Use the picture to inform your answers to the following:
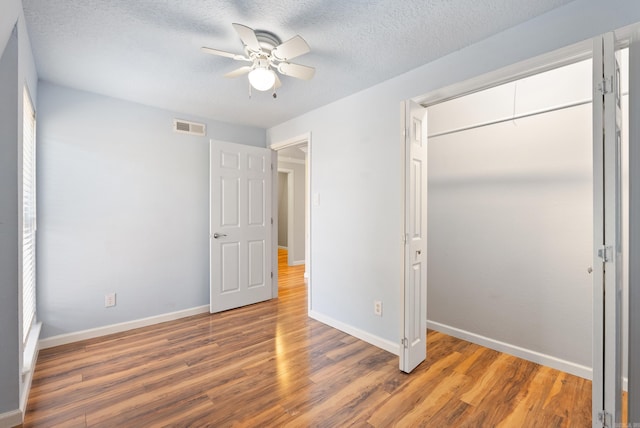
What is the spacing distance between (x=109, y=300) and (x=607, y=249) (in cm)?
389

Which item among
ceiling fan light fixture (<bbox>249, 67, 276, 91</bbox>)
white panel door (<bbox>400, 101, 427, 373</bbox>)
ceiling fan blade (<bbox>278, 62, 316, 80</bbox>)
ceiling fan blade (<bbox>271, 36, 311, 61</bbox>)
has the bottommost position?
white panel door (<bbox>400, 101, 427, 373</bbox>)

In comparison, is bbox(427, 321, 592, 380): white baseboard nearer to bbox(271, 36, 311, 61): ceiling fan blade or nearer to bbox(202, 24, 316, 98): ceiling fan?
bbox(202, 24, 316, 98): ceiling fan

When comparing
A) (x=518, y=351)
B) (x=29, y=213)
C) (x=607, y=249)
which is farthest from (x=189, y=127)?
(x=518, y=351)

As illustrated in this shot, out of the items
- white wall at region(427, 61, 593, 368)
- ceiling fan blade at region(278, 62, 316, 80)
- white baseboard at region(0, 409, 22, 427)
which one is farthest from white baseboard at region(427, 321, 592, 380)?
white baseboard at region(0, 409, 22, 427)

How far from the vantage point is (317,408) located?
1.83 metres

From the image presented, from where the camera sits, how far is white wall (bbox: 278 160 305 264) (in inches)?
258

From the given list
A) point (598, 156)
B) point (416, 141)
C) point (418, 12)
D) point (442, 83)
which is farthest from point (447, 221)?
point (418, 12)

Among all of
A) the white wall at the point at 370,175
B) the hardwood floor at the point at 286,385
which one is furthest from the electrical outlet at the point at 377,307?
the hardwood floor at the point at 286,385

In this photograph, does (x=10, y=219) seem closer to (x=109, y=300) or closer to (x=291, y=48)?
(x=109, y=300)

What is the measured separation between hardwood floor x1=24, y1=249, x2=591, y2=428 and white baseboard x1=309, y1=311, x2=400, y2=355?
75mm

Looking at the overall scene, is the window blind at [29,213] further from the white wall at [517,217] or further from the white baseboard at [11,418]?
the white wall at [517,217]

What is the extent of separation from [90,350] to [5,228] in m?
1.53

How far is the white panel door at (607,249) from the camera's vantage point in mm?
1289

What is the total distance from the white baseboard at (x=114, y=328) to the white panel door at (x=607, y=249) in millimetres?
3556
